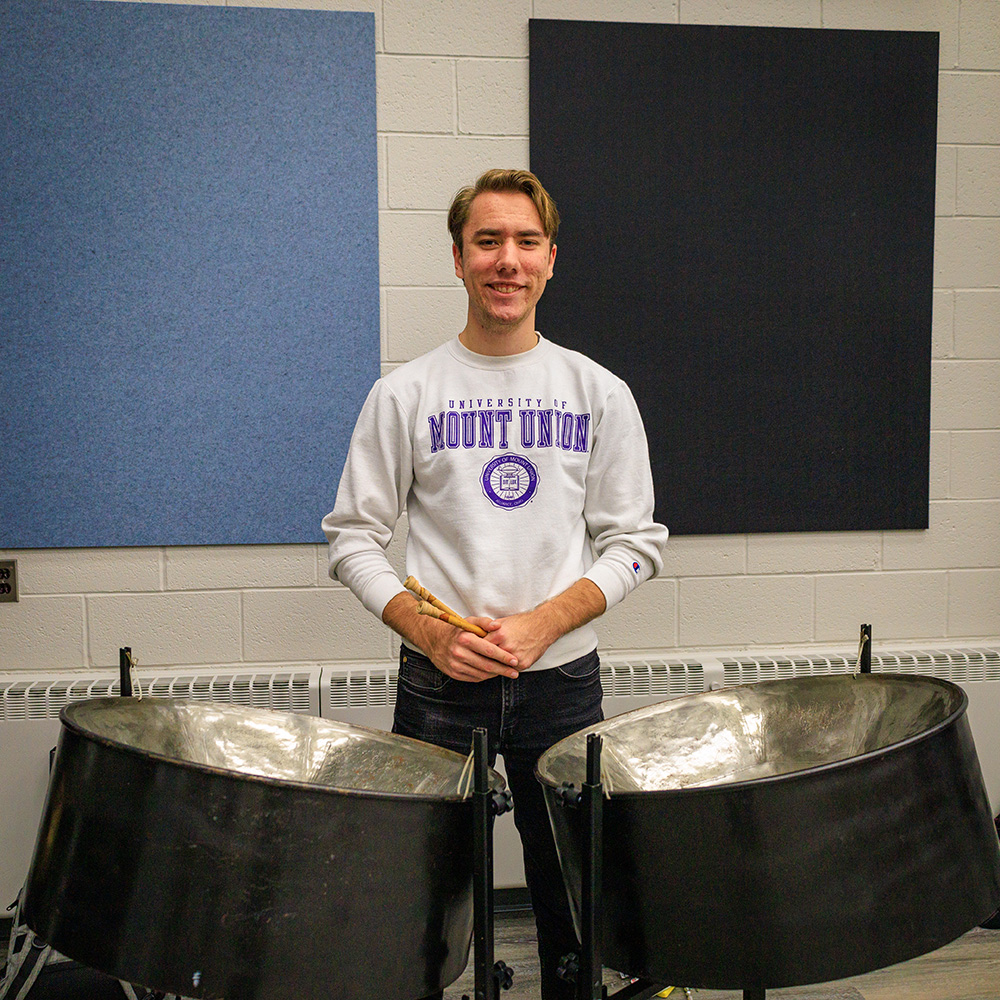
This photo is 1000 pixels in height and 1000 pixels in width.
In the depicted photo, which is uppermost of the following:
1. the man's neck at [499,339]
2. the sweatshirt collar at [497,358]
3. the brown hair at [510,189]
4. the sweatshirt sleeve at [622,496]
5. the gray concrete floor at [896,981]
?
the brown hair at [510,189]

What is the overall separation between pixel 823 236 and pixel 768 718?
1.31 metres

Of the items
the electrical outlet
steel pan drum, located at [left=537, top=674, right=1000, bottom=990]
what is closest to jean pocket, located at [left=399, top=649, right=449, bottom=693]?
steel pan drum, located at [left=537, top=674, right=1000, bottom=990]

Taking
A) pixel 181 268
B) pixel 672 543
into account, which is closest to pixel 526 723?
pixel 672 543

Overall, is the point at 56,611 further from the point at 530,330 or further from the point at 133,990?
the point at 530,330

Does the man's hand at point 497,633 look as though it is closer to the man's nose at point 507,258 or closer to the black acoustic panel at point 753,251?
the man's nose at point 507,258

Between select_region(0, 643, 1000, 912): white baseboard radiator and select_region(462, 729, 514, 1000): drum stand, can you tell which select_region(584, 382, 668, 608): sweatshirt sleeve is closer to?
select_region(462, 729, 514, 1000): drum stand

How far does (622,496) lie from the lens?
4.80 feet

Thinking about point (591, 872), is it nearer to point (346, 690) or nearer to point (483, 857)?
point (483, 857)

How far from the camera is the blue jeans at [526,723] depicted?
138 centimetres

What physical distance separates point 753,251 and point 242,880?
1.77m

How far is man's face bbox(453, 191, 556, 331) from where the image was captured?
1396 mm

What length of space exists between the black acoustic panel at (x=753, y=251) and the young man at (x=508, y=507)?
0.69 meters

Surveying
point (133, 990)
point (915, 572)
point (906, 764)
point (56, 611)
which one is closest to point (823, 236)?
point (915, 572)

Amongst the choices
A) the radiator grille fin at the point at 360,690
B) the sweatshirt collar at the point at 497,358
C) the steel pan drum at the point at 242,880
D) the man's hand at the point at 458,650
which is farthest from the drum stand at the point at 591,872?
the radiator grille fin at the point at 360,690
